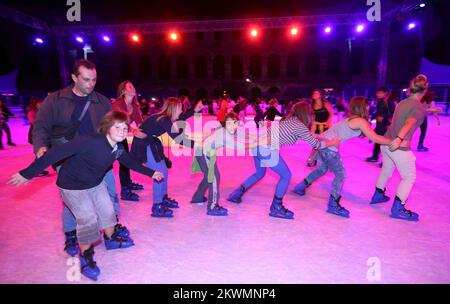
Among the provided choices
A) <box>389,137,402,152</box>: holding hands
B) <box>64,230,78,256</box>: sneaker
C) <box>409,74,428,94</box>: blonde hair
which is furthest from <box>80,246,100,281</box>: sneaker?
<box>409,74,428,94</box>: blonde hair

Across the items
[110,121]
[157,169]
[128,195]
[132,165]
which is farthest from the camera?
[128,195]

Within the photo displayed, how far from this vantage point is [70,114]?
3127 mm

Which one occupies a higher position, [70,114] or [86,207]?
[70,114]

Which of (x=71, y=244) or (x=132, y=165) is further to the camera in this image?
(x=71, y=244)

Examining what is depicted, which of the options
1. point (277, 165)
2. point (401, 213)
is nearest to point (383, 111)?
point (401, 213)

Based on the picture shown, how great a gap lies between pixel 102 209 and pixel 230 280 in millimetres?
1347

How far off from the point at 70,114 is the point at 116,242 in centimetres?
141

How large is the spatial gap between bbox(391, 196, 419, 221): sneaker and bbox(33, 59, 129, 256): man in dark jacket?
3.82 m

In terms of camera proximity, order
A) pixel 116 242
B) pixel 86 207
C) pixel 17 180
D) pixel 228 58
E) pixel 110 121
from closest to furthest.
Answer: pixel 17 180
pixel 110 121
pixel 86 207
pixel 116 242
pixel 228 58

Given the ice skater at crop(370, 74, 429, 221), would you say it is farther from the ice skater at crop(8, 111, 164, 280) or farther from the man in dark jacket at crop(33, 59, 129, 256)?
the man in dark jacket at crop(33, 59, 129, 256)

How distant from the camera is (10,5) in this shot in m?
14.9

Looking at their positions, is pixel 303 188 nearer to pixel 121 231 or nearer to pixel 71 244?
pixel 121 231
